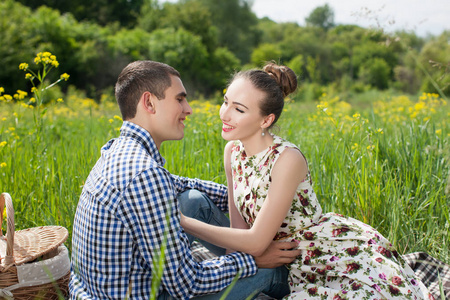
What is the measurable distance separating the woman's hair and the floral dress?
0.17m

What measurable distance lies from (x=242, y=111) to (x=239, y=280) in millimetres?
765

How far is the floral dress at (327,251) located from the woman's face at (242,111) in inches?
6.0

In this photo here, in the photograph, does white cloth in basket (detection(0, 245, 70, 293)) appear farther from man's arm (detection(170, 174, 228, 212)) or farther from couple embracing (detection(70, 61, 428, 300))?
man's arm (detection(170, 174, 228, 212))

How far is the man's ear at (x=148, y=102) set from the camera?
1.72 metres

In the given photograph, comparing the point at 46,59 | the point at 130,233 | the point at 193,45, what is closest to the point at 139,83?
the point at 130,233

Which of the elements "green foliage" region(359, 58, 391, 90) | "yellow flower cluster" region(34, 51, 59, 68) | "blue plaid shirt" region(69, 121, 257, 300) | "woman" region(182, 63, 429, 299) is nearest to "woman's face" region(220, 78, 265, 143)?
"woman" region(182, 63, 429, 299)

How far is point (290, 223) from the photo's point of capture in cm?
202

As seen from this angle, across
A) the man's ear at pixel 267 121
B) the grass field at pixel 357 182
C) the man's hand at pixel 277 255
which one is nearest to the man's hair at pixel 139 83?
the man's ear at pixel 267 121

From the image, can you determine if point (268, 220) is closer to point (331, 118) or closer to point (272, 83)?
point (272, 83)

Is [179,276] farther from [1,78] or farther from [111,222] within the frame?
[1,78]

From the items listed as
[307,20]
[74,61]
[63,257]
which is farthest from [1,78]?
[307,20]

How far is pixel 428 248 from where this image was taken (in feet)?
7.94

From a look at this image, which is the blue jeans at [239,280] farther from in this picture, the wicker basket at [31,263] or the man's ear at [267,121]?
the wicker basket at [31,263]

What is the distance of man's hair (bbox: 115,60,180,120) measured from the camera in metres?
1.74
